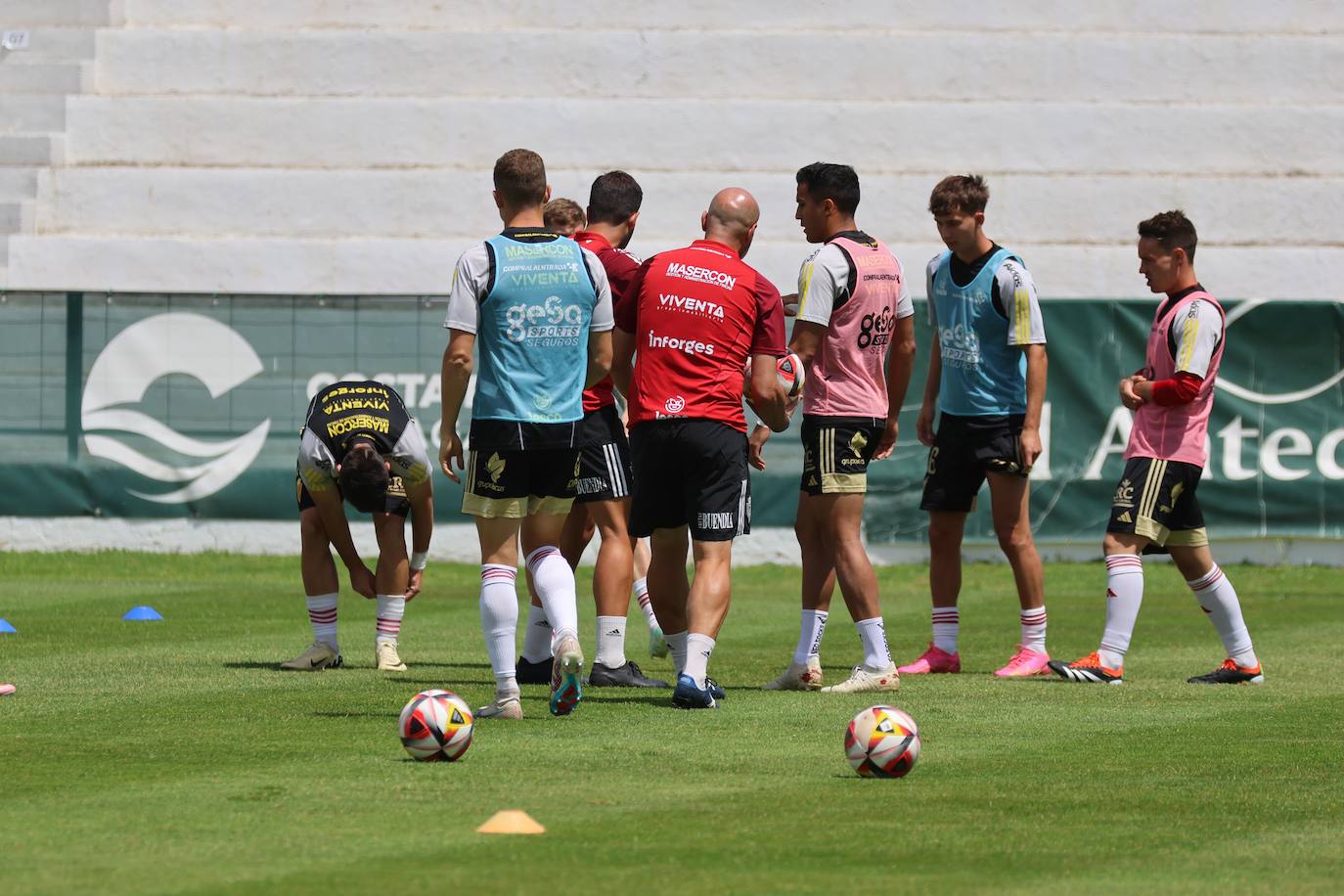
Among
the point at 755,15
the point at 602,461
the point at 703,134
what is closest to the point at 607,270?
the point at 602,461

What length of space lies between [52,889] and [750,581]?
44.9ft

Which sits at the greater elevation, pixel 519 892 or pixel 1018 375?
pixel 1018 375

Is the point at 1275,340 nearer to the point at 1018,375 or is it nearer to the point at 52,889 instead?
the point at 1018,375

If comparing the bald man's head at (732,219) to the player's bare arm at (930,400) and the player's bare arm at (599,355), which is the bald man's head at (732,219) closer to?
the player's bare arm at (599,355)

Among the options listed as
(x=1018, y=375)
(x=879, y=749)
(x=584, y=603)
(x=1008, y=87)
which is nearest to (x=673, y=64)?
(x=1008, y=87)

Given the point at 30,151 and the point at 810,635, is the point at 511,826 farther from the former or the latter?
the point at 30,151

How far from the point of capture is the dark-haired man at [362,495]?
9.34 meters

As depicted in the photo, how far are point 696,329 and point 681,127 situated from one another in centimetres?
1528

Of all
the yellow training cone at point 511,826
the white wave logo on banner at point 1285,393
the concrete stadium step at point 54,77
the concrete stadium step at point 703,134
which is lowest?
the yellow training cone at point 511,826

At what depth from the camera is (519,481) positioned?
7.71 meters

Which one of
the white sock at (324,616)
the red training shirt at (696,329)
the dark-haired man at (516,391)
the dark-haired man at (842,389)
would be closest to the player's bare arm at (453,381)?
the dark-haired man at (516,391)

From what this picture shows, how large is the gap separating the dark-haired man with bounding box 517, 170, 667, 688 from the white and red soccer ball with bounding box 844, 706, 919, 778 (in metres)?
2.67

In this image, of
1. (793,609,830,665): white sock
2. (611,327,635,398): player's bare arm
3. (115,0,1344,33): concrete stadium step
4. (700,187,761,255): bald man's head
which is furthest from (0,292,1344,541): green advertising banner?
(700,187,761,255): bald man's head

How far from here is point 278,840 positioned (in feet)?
16.9
